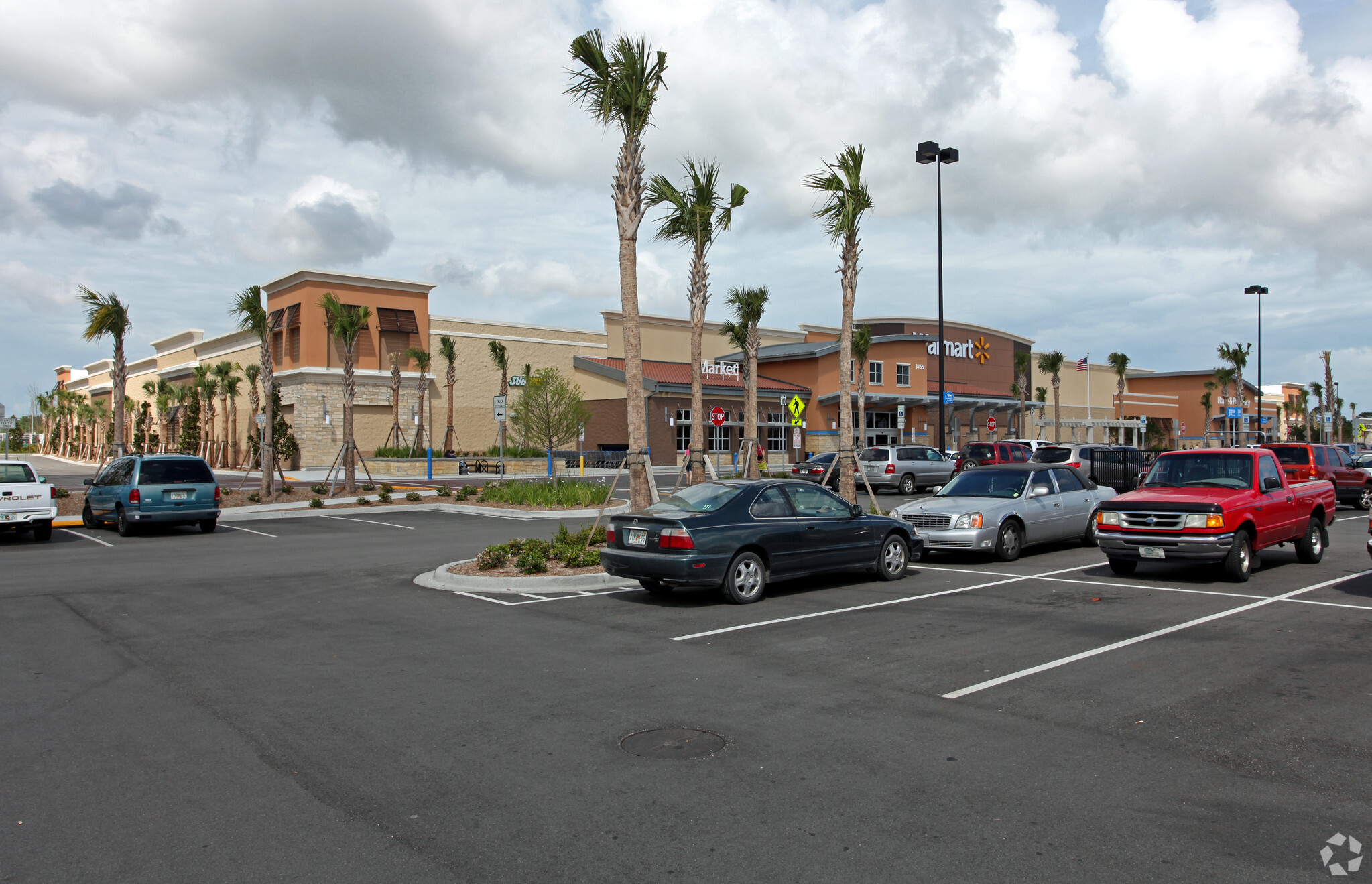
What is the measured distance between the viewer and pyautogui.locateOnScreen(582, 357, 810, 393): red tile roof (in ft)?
186

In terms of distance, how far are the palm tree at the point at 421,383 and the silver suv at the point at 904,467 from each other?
2853cm

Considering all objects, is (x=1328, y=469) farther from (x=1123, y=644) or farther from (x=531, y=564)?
(x=531, y=564)

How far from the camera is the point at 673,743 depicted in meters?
Answer: 5.91

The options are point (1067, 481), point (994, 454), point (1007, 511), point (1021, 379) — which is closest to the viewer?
point (1007, 511)

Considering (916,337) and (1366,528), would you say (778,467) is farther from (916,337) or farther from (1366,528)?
(1366,528)

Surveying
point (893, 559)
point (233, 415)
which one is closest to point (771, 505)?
point (893, 559)

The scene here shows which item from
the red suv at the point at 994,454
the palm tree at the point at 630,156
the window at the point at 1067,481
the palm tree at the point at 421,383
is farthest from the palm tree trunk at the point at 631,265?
the palm tree at the point at 421,383

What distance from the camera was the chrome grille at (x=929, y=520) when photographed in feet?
47.8

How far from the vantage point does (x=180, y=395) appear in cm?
6769

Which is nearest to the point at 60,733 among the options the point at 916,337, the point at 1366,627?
the point at 1366,627

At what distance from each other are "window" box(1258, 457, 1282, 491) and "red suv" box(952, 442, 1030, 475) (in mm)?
14327

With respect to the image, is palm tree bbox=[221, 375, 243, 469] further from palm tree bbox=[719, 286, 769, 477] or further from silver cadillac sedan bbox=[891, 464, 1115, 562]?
silver cadillac sedan bbox=[891, 464, 1115, 562]

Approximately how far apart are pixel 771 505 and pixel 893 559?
91.2 inches

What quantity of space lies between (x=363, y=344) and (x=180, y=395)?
20039mm
